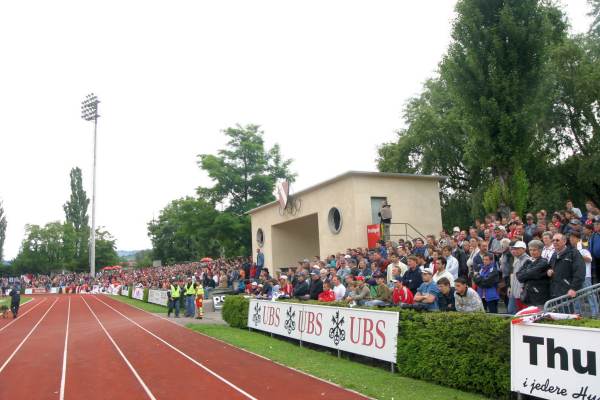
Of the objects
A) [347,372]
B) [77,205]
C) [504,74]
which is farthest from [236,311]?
[77,205]

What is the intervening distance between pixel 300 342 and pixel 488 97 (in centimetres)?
1318

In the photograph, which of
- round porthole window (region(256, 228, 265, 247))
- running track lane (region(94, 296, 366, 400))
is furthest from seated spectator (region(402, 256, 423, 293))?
round porthole window (region(256, 228, 265, 247))

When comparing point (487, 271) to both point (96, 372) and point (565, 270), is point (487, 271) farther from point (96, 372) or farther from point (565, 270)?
point (96, 372)

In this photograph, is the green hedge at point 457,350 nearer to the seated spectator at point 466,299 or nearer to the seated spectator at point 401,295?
the seated spectator at point 466,299

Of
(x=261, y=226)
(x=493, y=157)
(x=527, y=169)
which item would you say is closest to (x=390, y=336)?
(x=493, y=157)

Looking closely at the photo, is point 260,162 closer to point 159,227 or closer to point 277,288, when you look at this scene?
point 277,288

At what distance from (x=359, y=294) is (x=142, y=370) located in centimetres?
550

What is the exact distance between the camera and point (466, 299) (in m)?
9.34

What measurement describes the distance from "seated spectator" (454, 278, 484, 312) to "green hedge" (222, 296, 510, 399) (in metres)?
0.46

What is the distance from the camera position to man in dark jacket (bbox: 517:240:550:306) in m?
8.40

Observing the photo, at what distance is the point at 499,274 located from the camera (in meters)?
10.3

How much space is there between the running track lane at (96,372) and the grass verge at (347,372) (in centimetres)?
340

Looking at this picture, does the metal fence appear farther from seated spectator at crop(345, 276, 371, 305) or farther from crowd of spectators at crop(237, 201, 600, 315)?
seated spectator at crop(345, 276, 371, 305)

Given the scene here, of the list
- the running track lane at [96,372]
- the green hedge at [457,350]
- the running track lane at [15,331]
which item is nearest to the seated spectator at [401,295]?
the green hedge at [457,350]
